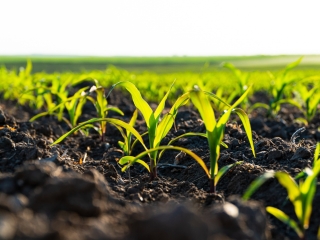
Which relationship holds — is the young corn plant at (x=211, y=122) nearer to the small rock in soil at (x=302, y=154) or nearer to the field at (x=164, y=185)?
the field at (x=164, y=185)

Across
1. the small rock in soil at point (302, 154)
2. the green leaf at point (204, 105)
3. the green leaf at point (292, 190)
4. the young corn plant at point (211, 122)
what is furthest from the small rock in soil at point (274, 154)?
the green leaf at point (292, 190)

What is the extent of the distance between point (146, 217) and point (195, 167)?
1.69 meters

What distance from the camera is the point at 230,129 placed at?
3.78m

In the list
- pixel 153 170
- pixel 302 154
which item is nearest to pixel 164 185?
pixel 153 170

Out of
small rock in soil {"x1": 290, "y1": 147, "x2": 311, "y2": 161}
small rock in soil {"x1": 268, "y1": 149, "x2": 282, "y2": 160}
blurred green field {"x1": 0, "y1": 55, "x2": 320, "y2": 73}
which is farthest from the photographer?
blurred green field {"x1": 0, "y1": 55, "x2": 320, "y2": 73}

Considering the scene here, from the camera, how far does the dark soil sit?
1.14m

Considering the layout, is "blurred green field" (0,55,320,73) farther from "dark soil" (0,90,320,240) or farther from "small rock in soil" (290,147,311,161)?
"small rock in soil" (290,147,311,161)

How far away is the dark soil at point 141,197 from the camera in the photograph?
114 cm

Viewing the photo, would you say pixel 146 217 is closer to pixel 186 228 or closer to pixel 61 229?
pixel 186 228

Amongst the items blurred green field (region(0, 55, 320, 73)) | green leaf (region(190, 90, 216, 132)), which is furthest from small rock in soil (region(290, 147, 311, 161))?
blurred green field (region(0, 55, 320, 73))

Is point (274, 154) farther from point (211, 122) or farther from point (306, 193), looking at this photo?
point (306, 193)

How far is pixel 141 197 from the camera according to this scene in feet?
7.02

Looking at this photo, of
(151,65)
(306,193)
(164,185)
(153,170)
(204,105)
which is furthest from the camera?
(151,65)

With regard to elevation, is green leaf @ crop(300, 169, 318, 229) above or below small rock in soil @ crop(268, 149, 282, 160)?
above
